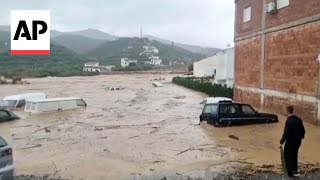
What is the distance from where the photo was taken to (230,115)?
21859mm

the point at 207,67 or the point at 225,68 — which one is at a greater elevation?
the point at 207,67

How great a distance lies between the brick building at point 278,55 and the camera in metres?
21.3

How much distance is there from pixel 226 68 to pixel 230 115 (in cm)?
2320

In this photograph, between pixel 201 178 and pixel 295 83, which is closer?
pixel 201 178

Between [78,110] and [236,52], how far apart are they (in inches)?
518

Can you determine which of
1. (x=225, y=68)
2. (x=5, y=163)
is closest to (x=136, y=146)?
(x=5, y=163)

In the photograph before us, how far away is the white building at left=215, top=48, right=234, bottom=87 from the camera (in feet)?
137

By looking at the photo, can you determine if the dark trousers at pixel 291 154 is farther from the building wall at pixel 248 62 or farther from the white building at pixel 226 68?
the white building at pixel 226 68

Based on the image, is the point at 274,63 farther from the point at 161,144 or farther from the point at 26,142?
the point at 26,142

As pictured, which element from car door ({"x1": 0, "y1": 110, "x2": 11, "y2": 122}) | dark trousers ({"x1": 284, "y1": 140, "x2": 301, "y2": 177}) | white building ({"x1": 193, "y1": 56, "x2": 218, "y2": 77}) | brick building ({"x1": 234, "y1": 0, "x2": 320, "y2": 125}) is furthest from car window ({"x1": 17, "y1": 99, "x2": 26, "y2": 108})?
white building ({"x1": 193, "y1": 56, "x2": 218, "y2": 77})

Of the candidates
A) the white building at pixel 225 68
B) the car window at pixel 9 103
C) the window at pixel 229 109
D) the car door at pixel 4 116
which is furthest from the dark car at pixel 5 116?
the white building at pixel 225 68

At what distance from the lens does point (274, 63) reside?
1043 inches

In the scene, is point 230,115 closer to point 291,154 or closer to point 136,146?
point 136,146

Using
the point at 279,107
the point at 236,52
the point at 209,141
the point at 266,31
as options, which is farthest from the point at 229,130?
the point at 236,52
